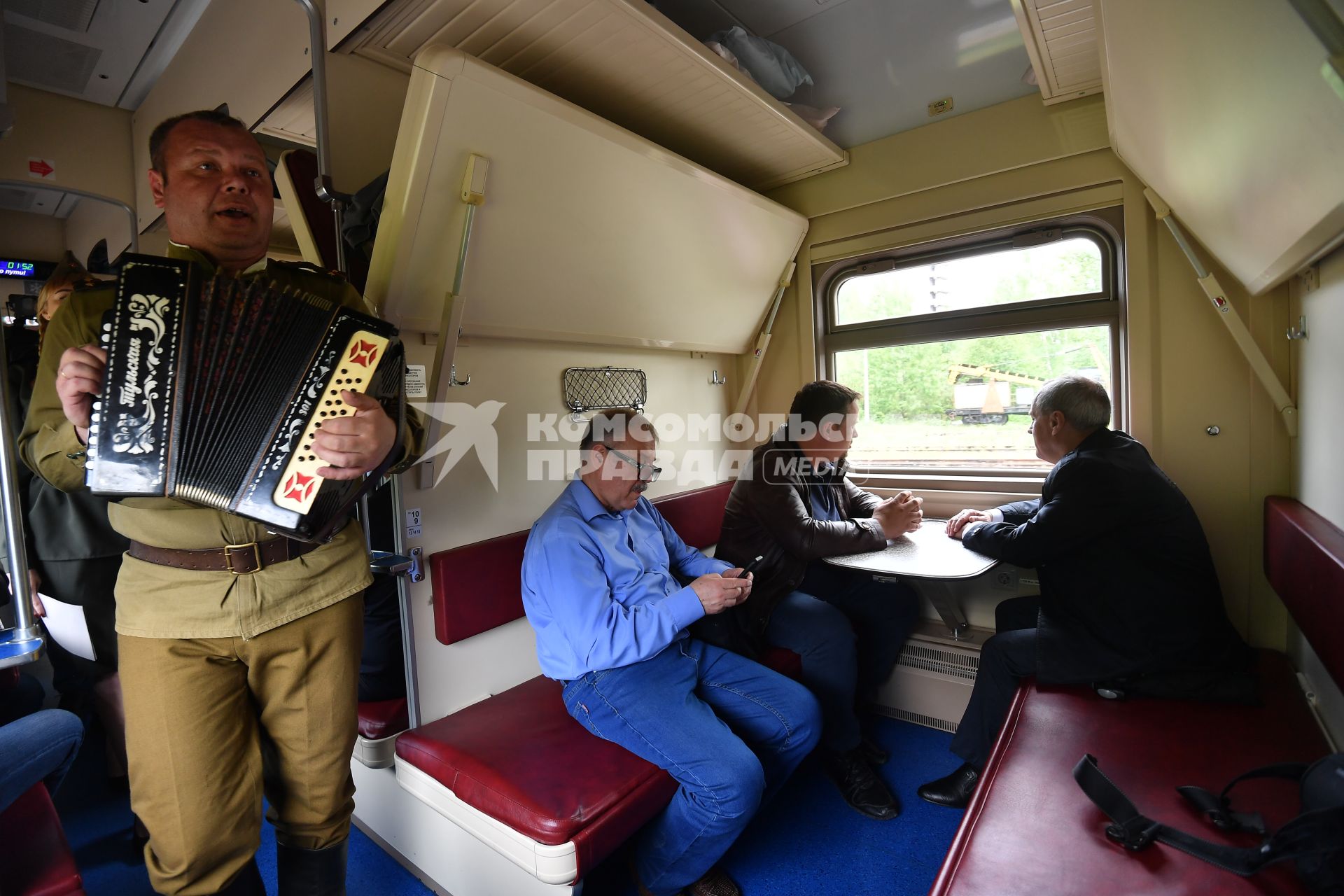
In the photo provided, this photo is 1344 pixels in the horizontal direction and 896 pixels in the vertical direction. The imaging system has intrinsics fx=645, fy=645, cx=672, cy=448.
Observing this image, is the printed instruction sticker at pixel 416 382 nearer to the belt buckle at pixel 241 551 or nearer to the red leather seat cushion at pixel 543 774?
the belt buckle at pixel 241 551

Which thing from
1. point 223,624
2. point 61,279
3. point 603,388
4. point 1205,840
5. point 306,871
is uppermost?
point 61,279

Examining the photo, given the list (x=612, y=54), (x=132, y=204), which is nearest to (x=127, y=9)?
(x=132, y=204)

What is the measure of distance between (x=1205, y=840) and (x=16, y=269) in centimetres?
630

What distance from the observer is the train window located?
10.3ft

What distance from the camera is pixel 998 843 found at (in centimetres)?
144

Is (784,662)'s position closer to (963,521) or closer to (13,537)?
(963,521)

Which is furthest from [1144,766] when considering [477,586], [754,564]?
[477,586]

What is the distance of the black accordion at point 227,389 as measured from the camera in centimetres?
120

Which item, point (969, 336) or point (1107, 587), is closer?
point (1107, 587)

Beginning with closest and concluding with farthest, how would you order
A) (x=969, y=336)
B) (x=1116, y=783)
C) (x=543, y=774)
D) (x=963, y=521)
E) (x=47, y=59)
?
(x=1116, y=783) < (x=543, y=774) < (x=963, y=521) < (x=47, y=59) < (x=969, y=336)

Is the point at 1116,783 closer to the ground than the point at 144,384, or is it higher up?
closer to the ground

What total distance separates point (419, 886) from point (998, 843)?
1864mm

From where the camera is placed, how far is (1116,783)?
65.5 inches

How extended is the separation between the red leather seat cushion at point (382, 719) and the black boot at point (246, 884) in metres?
0.68
